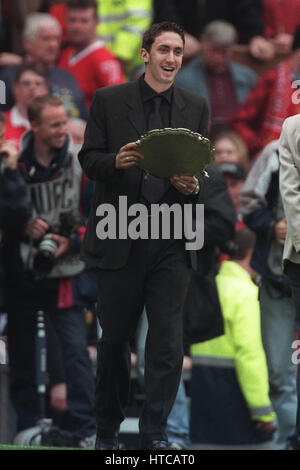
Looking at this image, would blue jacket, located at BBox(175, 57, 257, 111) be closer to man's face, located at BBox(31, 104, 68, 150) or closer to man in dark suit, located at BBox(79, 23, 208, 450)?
man's face, located at BBox(31, 104, 68, 150)

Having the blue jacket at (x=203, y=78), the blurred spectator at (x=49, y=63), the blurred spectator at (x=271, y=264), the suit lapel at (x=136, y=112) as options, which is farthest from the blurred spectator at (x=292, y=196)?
the blue jacket at (x=203, y=78)

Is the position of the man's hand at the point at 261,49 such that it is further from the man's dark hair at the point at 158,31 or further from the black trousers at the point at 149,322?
the black trousers at the point at 149,322

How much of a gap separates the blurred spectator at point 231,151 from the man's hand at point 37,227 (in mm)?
1896

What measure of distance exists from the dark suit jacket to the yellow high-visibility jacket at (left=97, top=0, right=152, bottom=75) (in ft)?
15.6

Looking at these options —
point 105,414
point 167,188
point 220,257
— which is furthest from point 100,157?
point 220,257

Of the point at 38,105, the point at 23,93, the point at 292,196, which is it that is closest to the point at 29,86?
the point at 23,93

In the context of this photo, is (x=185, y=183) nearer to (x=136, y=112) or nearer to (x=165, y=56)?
(x=136, y=112)

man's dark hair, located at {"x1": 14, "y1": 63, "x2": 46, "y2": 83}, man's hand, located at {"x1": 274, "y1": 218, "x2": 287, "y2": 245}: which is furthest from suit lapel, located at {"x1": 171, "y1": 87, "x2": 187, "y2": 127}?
man's dark hair, located at {"x1": 14, "y1": 63, "x2": 46, "y2": 83}

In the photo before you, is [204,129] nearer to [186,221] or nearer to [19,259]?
[186,221]

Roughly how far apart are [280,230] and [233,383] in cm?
142

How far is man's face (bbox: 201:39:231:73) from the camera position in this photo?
10531 millimetres

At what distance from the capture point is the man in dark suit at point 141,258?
6121 mm

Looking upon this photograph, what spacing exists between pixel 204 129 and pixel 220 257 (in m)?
2.61
